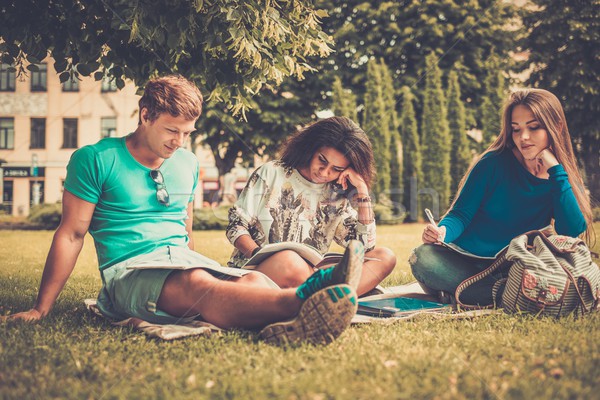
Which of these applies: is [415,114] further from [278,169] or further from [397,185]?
[278,169]

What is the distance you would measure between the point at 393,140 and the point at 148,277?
17.2m

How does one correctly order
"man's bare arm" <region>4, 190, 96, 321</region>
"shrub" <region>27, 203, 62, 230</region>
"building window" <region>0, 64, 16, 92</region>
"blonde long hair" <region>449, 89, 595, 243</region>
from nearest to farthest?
"man's bare arm" <region>4, 190, 96, 321</region>, "blonde long hair" <region>449, 89, 595, 243</region>, "shrub" <region>27, 203, 62, 230</region>, "building window" <region>0, 64, 16, 92</region>

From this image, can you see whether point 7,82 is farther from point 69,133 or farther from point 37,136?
point 69,133

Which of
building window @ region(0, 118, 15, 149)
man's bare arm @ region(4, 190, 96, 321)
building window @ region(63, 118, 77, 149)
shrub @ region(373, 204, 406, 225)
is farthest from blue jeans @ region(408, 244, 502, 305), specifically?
building window @ region(0, 118, 15, 149)

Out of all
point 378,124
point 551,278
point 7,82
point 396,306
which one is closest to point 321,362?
point 396,306

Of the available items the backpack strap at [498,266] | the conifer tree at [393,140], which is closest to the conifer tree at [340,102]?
the conifer tree at [393,140]

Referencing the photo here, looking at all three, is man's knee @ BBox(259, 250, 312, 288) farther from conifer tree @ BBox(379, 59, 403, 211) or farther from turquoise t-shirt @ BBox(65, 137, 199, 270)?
conifer tree @ BBox(379, 59, 403, 211)

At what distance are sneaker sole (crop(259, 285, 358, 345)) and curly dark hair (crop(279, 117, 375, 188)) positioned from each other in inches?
58.2

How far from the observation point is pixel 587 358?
2371 millimetres

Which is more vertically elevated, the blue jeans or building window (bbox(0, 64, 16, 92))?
building window (bbox(0, 64, 16, 92))

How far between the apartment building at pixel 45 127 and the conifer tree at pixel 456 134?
14842 millimetres

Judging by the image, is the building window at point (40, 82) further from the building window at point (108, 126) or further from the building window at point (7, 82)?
the building window at point (108, 126)

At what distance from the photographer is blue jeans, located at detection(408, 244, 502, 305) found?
3.72m

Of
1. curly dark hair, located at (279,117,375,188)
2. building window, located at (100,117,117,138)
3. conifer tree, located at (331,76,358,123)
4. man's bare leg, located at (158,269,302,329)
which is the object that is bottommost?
building window, located at (100,117,117,138)
